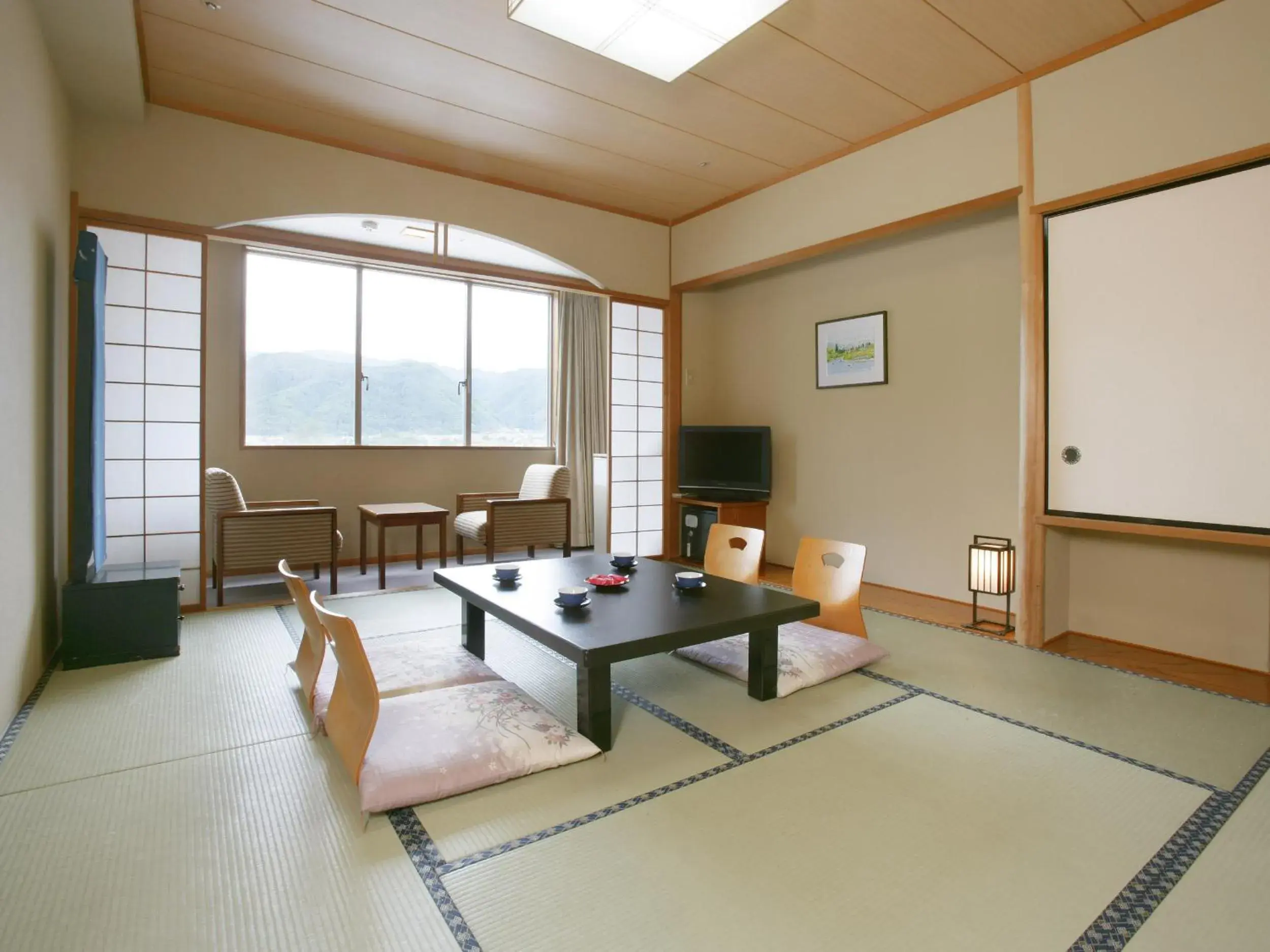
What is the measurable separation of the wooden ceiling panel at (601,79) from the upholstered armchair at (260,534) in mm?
2718

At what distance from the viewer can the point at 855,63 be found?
3.23 meters

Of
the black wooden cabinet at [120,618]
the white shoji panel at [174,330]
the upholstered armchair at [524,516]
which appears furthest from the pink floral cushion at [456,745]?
the upholstered armchair at [524,516]

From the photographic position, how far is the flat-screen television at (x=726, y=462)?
5.30 metres

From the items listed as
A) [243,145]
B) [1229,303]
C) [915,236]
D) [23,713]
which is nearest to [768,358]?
[915,236]

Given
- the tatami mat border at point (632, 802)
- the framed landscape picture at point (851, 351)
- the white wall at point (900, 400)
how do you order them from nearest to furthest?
the tatami mat border at point (632, 802)
the white wall at point (900, 400)
the framed landscape picture at point (851, 351)

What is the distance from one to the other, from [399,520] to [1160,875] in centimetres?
454

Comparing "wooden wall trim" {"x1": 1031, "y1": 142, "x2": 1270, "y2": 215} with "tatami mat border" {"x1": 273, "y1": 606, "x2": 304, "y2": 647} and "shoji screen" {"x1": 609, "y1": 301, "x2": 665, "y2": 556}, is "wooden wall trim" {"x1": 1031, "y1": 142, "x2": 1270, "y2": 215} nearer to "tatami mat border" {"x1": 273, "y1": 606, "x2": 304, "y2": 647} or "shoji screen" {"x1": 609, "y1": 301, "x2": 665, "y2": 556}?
"shoji screen" {"x1": 609, "y1": 301, "x2": 665, "y2": 556}

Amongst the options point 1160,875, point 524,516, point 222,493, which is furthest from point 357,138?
point 1160,875

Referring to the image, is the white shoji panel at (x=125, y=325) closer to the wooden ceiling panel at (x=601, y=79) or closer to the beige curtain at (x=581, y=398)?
the wooden ceiling panel at (x=601, y=79)

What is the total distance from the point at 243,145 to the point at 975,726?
4.60 metres

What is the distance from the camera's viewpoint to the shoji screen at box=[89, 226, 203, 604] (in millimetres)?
3660

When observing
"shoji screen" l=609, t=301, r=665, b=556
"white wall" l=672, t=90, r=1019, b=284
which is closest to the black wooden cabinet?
"shoji screen" l=609, t=301, r=665, b=556

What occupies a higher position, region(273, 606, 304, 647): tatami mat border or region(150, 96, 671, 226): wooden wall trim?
region(150, 96, 671, 226): wooden wall trim

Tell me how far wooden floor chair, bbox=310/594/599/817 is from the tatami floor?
0.05m
